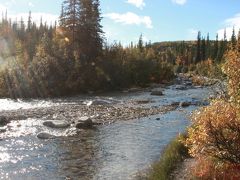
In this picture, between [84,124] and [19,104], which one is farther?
[19,104]

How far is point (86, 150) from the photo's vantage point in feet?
81.0

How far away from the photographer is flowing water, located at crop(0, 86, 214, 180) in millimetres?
19938

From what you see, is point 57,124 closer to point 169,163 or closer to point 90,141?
point 90,141

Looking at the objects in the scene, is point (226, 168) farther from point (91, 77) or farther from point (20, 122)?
point (91, 77)

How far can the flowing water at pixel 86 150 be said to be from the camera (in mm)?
19938

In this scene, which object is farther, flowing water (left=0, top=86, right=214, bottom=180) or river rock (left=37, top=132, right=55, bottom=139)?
river rock (left=37, top=132, right=55, bottom=139)

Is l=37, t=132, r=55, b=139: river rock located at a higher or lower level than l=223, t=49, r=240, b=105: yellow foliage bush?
lower

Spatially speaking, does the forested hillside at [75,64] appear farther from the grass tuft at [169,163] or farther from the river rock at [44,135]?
the grass tuft at [169,163]

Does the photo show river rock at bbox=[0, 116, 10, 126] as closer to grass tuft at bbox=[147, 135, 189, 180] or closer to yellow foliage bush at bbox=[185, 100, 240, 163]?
grass tuft at bbox=[147, 135, 189, 180]

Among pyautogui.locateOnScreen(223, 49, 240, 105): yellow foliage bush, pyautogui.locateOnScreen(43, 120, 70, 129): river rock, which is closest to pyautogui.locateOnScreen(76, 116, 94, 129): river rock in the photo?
pyautogui.locateOnScreen(43, 120, 70, 129): river rock

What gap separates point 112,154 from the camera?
23.4 meters

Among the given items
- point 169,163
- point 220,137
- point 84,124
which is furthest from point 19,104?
point 220,137

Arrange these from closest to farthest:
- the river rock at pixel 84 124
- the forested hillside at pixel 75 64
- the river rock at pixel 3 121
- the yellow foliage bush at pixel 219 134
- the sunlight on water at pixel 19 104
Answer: the yellow foliage bush at pixel 219 134
the river rock at pixel 84 124
the river rock at pixel 3 121
the sunlight on water at pixel 19 104
the forested hillside at pixel 75 64

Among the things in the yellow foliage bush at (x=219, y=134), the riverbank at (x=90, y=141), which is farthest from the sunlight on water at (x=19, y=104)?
the yellow foliage bush at (x=219, y=134)
